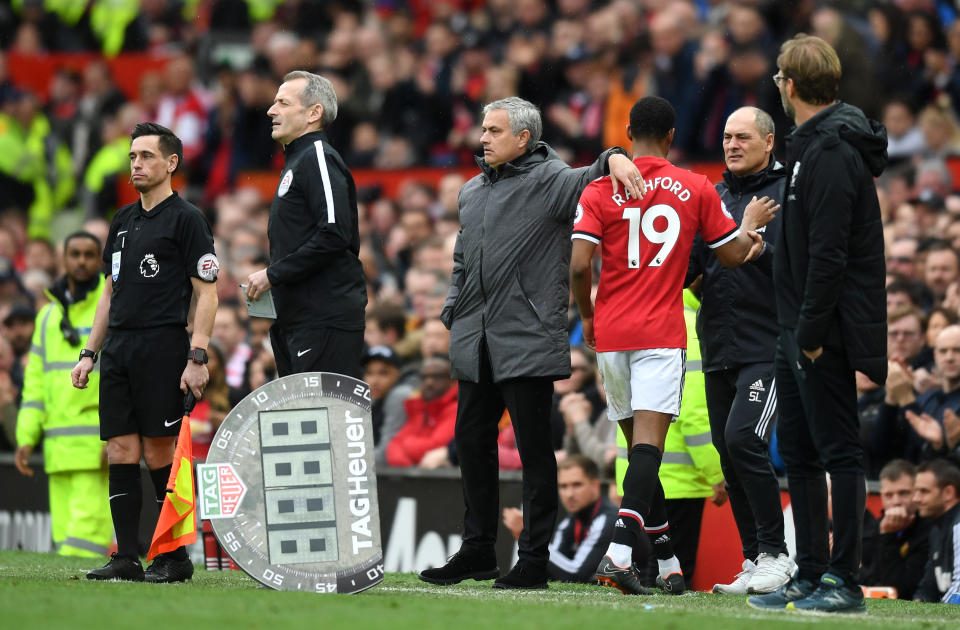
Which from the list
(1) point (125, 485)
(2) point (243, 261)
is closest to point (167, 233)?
(1) point (125, 485)

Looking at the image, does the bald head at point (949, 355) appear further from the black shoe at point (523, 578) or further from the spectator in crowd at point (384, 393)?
the spectator in crowd at point (384, 393)

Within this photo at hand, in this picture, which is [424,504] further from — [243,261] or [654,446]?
[243,261]

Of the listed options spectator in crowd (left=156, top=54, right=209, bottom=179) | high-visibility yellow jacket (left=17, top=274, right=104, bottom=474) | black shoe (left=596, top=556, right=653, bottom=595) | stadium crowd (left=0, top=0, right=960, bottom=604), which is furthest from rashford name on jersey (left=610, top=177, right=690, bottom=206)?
spectator in crowd (left=156, top=54, right=209, bottom=179)

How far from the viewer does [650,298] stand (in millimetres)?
7594

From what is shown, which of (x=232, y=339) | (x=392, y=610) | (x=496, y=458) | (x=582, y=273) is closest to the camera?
(x=392, y=610)

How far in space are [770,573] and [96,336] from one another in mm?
3461

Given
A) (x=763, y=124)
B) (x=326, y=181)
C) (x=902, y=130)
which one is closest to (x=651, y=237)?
(x=763, y=124)

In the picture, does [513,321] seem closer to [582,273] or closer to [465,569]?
[582,273]

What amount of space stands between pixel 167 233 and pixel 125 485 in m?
1.22

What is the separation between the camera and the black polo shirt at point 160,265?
25.7 feet

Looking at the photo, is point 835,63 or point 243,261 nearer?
point 835,63

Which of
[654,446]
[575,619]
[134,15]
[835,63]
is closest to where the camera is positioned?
[575,619]

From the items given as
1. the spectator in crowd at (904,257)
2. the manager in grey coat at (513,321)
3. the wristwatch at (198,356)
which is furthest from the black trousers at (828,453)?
the spectator in crowd at (904,257)

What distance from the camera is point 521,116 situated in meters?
7.97
